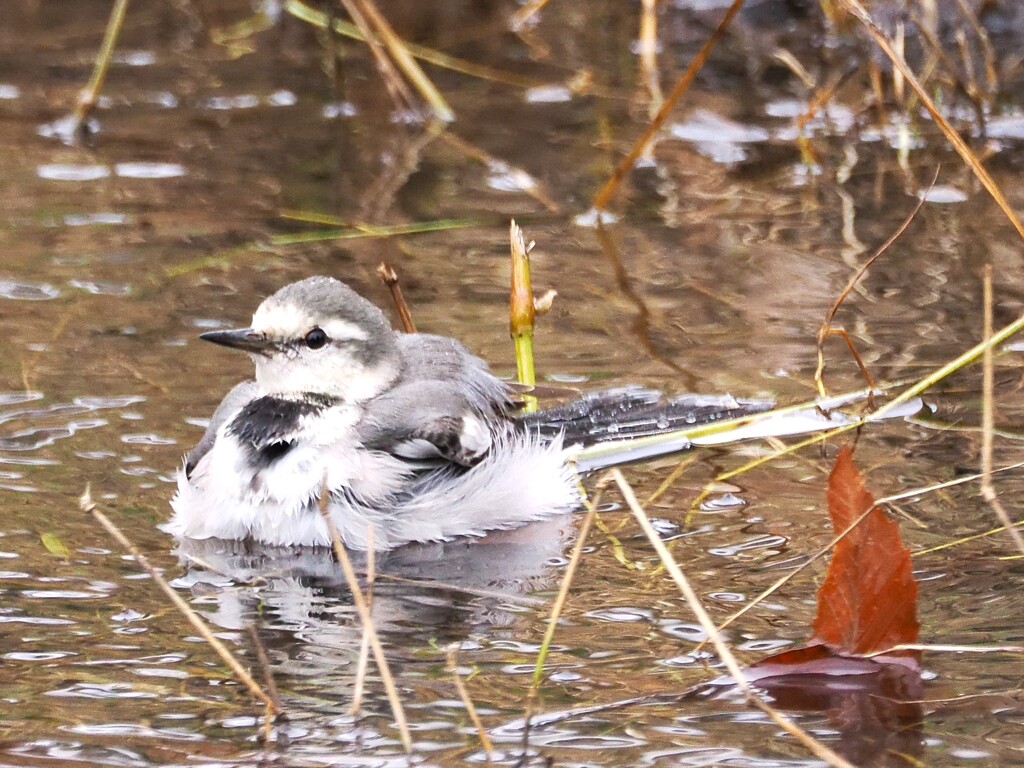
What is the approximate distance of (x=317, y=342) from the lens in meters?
5.70

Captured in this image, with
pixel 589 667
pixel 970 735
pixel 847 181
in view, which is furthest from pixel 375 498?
pixel 847 181

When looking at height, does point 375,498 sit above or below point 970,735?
above

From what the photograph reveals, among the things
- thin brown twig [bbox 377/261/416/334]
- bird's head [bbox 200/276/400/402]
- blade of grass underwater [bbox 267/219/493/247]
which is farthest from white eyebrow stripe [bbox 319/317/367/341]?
blade of grass underwater [bbox 267/219/493/247]

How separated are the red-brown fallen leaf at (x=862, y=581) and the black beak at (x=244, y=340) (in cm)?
215

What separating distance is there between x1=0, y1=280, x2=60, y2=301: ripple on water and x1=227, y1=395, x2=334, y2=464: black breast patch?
7.05ft

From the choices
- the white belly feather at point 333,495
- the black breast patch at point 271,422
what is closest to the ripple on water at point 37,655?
the white belly feather at point 333,495

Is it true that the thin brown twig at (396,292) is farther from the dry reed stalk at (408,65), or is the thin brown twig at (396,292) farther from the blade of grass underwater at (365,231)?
the dry reed stalk at (408,65)

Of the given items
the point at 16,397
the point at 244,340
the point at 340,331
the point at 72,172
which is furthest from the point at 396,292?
the point at 72,172

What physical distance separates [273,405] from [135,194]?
12.1 ft

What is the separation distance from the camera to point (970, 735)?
4.00 metres

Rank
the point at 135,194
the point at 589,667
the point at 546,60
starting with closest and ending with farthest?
the point at 589,667 < the point at 135,194 < the point at 546,60

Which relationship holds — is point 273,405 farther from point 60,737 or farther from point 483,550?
point 60,737

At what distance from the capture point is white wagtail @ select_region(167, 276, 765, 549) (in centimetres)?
551

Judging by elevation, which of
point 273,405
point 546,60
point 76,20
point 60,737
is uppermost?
point 76,20
